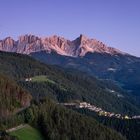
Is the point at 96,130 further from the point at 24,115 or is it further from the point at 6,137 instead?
the point at 6,137

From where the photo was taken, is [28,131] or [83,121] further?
[83,121]

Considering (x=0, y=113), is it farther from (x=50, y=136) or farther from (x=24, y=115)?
(x=50, y=136)

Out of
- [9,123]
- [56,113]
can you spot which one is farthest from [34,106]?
[9,123]

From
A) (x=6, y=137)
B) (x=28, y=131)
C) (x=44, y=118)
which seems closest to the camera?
(x=6, y=137)

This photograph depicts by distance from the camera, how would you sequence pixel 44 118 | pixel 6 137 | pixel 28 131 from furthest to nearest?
pixel 44 118 < pixel 28 131 < pixel 6 137

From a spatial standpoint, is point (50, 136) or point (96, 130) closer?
point (50, 136)

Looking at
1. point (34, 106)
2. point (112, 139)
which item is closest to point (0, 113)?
point (34, 106)
